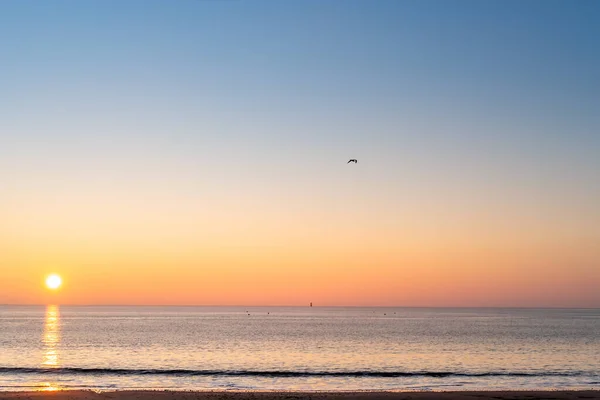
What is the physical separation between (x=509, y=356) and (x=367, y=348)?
70.9 feet

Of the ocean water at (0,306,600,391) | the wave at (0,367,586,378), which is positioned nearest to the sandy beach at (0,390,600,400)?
the ocean water at (0,306,600,391)

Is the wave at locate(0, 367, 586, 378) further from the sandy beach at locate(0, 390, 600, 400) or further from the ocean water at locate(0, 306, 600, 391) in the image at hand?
the sandy beach at locate(0, 390, 600, 400)

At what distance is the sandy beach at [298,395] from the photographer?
1671 inches

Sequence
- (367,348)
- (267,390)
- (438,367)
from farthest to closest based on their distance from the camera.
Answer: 1. (367,348)
2. (438,367)
3. (267,390)

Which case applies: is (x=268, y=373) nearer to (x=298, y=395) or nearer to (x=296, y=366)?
(x=296, y=366)

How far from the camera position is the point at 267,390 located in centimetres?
4988

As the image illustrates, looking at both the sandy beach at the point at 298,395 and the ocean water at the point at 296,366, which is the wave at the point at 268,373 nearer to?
the ocean water at the point at 296,366

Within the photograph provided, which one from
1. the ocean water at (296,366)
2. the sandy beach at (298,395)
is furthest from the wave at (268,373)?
the sandy beach at (298,395)

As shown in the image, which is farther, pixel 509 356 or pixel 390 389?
pixel 509 356

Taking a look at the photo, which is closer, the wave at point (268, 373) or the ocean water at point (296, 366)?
the ocean water at point (296, 366)

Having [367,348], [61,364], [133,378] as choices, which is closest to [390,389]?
[133,378]

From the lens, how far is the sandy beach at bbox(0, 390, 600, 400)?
1671 inches

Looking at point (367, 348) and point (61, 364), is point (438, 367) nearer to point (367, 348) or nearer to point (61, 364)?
point (367, 348)

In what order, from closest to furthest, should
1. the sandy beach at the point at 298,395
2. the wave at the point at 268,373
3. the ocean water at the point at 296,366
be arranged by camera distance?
the sandy beach at the point at 298,395 < the ocean water at the point at 296,366 < the wave at the point at 268,373
